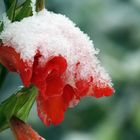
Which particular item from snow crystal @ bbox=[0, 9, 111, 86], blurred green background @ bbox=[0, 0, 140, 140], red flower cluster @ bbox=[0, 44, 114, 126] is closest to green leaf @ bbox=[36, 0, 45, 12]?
snow crystal @ bbox=[0, 9, 111, 86]

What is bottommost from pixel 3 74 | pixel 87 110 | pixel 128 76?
Result: pixel 87 110

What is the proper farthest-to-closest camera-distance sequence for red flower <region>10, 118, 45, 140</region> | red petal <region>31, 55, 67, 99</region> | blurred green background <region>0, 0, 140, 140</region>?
blurred green background <region>0, 0, 140, 140</region> → red flower <region>10, 118, 45, 140</region> → red petal <region>31, 55, 67, 99</region>

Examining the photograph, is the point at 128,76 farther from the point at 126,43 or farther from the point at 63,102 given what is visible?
the point at 63,102

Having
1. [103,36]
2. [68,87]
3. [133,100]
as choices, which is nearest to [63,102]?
[68,87]

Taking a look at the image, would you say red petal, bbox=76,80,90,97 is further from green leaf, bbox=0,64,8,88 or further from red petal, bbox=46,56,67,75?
green leaf, bbox=0,64,8,88

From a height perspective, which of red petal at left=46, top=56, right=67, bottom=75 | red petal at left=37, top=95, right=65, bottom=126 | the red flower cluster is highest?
red petal at left=46, top=56, right=67, bottom=75

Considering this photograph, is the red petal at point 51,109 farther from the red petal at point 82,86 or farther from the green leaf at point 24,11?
the green leaf at point 24,11

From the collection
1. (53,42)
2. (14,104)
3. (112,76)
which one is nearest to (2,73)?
(14,104)

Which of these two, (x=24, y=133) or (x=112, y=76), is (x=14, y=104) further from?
(x=112, y=76)
